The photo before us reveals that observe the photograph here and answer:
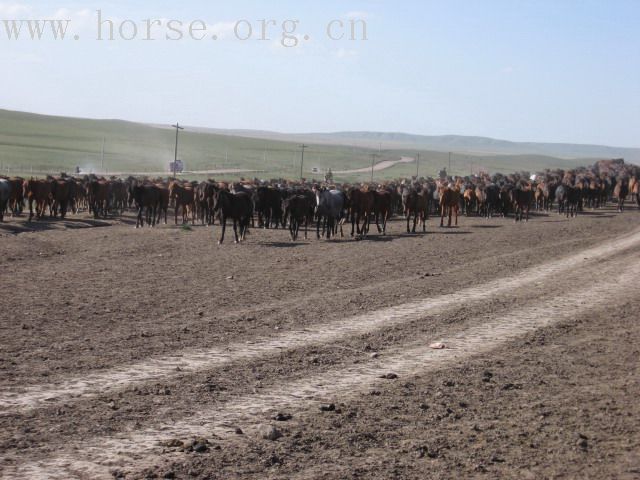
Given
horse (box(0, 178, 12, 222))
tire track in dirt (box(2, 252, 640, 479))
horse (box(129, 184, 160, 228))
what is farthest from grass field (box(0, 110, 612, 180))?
tire track in dirt (box(2, 252, 640, 479))

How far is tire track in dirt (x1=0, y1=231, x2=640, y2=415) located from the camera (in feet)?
29.9

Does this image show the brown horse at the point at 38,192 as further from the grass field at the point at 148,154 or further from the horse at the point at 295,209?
the grass field at the point at 148,154

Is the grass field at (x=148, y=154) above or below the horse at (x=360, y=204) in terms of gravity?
above

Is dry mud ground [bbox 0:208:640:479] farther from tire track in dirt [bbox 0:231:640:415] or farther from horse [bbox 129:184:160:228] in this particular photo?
horse [bbox 129:184:160:228]

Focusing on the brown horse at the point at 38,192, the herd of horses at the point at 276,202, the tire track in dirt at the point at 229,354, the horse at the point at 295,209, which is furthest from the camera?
the brown horse at the point at 38,192

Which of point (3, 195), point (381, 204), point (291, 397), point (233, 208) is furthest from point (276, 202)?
point (291, 397)

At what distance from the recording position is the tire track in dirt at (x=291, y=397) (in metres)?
7.11

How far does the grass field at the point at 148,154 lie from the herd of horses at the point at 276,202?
42425 mm

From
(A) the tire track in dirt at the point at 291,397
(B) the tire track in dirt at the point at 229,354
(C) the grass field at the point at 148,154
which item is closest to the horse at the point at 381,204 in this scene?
(B) the tire track in dirt at the point at 229,354

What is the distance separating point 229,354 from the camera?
11.3m

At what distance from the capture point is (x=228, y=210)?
28.2 m

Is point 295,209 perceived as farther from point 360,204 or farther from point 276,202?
point 276,202

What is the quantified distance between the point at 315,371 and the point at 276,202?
24958 millimetres

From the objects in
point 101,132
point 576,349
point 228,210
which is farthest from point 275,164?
point 576,349
